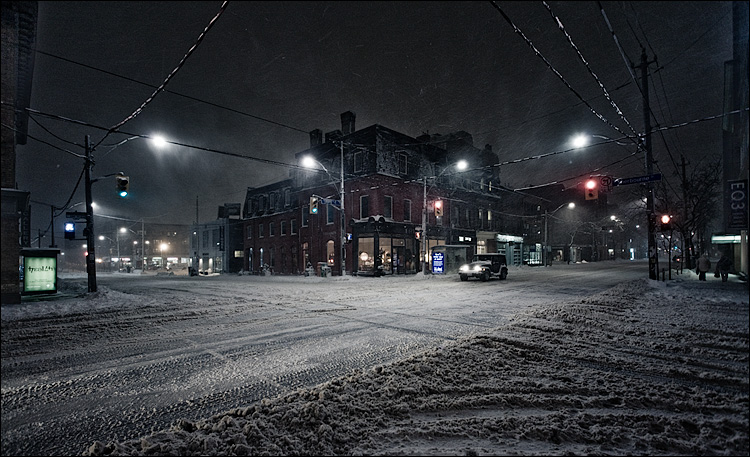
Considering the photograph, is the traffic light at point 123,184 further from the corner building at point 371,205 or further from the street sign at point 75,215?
the corner building at point 371,205

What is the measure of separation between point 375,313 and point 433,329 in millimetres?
2666

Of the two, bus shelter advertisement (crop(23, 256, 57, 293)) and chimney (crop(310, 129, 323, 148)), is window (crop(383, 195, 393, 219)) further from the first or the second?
bus shelter advertisement (crop(23, 256, 57, 293))

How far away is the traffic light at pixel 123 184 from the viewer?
15.4m

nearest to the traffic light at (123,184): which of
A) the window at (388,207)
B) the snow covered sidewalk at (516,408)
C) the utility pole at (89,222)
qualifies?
the utility pole at (89,222)

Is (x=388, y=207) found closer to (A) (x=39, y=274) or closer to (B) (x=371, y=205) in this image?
(B) (x=371, y=205)

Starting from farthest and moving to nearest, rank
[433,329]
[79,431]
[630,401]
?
[433,329], [630,401], [79,431]

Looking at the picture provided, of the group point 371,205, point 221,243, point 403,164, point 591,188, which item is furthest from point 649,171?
point 221,243

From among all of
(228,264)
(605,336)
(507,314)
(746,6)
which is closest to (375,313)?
(507,314)

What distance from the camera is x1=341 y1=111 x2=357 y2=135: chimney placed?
113 feet

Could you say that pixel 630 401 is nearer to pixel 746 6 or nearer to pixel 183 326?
pixel 746 6

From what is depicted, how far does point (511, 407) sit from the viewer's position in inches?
147

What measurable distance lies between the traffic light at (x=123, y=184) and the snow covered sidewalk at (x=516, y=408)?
52.1ft

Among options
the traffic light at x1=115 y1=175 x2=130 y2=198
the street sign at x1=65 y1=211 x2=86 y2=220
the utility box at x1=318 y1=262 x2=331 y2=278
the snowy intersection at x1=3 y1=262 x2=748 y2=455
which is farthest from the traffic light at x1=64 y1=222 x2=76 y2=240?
the utility box at x1=318 y1=262 x2=331 y2=278

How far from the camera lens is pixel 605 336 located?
21.8ft
